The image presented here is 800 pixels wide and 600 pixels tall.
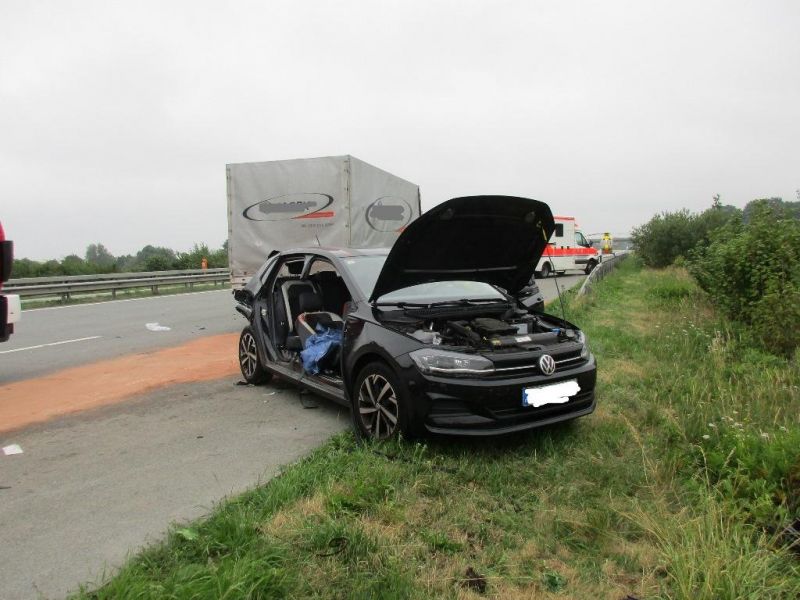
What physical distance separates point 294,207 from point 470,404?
815 centimetres

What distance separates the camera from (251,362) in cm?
641

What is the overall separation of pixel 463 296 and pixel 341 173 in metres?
6.45

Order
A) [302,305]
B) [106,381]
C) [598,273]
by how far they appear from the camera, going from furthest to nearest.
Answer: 1. [598,273]
2. [106,381]
3. [302,305]

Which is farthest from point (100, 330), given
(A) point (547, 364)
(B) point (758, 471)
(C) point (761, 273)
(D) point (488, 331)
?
(C) point (761, 273)

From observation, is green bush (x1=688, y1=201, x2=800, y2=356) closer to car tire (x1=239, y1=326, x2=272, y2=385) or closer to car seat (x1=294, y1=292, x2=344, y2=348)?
car seat (x1=294, y1=292, x2=344, y2=348)

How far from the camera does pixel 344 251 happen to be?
567 centimetres

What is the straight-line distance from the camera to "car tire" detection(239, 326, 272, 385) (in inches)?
247

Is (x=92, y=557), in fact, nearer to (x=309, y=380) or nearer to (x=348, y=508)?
(x=348, y=508)

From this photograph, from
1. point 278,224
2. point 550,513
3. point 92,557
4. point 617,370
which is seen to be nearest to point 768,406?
point 617,370

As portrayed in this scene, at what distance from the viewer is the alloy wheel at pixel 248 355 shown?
6336mm

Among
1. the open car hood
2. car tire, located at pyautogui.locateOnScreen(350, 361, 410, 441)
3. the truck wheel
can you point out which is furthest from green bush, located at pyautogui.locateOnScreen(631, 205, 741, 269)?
car tire, located at pyautogui.locateOnScreen(350, 361, 410, 441)

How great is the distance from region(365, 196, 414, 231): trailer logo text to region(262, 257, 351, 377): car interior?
18.7 feet

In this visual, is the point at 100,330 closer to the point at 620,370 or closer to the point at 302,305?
the point at 302,305

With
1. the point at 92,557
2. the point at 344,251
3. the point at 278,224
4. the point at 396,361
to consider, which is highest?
Result: the point at 278,224
